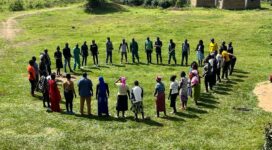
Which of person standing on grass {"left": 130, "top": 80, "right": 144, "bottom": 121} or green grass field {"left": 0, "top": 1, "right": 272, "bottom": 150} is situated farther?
person standing on grass {"left": 130, "top": 80, "right": 144, "bottom": 121}

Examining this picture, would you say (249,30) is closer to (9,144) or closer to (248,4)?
(248,4)

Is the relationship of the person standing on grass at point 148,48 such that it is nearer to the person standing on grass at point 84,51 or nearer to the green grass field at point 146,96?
the green grass field at point 146,96

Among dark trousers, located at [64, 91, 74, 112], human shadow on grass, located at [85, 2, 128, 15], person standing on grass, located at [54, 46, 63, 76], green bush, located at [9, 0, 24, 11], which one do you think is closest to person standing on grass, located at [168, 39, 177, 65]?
person standing on grass, located at [54, 46, 63, 76]

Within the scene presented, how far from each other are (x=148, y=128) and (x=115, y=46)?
26012 mm

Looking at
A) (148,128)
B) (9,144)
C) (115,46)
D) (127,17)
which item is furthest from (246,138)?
(127,17)

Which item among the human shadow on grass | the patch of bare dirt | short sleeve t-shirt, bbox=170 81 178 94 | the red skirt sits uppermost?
the human shadow on grass

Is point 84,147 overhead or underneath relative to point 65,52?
underneath

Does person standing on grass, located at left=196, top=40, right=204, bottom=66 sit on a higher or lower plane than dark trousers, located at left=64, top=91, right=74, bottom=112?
higher

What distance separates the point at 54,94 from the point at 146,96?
22.0 ft

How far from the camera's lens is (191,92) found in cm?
2748

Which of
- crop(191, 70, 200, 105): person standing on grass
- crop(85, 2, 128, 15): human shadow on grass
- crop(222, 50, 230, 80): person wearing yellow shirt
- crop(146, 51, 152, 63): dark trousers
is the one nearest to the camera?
crop(191, 70, 200, 105): person standing on grass

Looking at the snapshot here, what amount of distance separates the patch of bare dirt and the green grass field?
1.97ft

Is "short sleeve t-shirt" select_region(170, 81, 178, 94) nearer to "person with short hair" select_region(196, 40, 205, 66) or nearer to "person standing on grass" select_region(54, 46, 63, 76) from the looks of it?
"person standing on grass" select_region(54, 46, 63, 76)

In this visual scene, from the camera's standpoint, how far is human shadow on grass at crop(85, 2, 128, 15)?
69688mm
